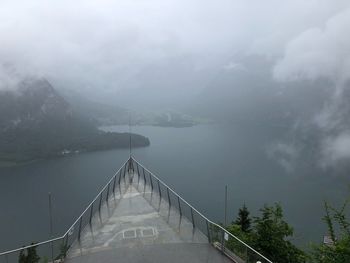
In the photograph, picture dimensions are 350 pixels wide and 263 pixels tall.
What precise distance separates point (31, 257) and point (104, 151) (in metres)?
170

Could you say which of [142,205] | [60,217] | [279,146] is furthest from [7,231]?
[279,146]

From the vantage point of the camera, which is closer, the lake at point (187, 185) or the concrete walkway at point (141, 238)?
the concrete walkway at point (141, 238)

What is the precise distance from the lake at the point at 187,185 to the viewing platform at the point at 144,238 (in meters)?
55.6

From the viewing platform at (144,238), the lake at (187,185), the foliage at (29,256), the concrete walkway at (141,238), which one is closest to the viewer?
the viewing platform at (144,238)

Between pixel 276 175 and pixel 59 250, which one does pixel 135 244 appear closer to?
pixel 59 250

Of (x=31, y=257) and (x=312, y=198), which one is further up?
(x=31, y=257)

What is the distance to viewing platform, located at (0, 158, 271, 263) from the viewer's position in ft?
31.7

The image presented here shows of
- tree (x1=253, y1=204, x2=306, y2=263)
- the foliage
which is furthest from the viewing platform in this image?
tree (x1=253, y1=204, x2=306, y2=263)

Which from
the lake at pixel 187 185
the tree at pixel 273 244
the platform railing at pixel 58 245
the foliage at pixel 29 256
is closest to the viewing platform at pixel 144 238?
the platform railing at pixel 58 245

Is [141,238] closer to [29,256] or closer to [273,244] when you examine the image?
[29,256]

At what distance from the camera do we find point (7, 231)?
7456 cm

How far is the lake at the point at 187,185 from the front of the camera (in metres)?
80.1

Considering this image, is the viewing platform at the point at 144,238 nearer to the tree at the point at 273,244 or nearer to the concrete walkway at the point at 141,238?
the concrete walkway at the point at 141,238

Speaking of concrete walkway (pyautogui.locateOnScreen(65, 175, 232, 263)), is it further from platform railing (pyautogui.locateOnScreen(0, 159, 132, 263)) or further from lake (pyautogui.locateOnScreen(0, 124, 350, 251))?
lake (pyautogui.locateOnScreen(0, 124, 350, 251))
